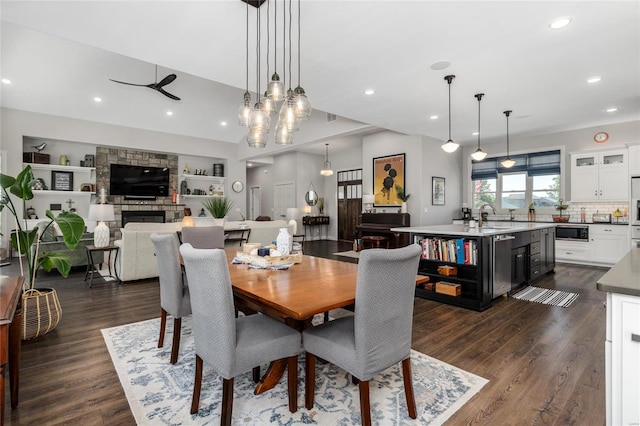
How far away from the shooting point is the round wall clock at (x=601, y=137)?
20.8 feet

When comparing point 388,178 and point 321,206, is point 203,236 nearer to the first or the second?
point 388,178

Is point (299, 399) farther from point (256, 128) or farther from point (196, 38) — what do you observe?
point (196, 38)

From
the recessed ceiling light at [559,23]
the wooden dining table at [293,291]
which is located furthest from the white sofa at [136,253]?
the recessed ceiling light at [559,23]

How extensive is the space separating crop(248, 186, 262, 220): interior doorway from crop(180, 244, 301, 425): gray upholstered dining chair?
11.2m

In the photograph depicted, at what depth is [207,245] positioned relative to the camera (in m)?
3.40

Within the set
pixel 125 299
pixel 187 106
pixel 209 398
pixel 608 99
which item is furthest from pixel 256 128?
pixel 187 106

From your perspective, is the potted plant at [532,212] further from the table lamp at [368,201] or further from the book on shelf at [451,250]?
the book on shelf at [451,250]

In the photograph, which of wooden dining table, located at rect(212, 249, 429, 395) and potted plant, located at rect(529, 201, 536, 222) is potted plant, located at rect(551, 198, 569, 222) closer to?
potted plant, located at rect(529, 201, 536, 222)

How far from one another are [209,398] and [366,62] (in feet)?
11.6

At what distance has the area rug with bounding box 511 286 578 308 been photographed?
3.87 m

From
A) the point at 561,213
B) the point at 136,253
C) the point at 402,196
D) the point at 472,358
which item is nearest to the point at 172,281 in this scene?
the point at 472,358

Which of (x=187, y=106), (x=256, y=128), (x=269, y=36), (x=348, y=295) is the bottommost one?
(x=348, y=295)

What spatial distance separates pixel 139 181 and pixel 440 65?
324 inches

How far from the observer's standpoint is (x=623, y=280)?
1.21 metres
